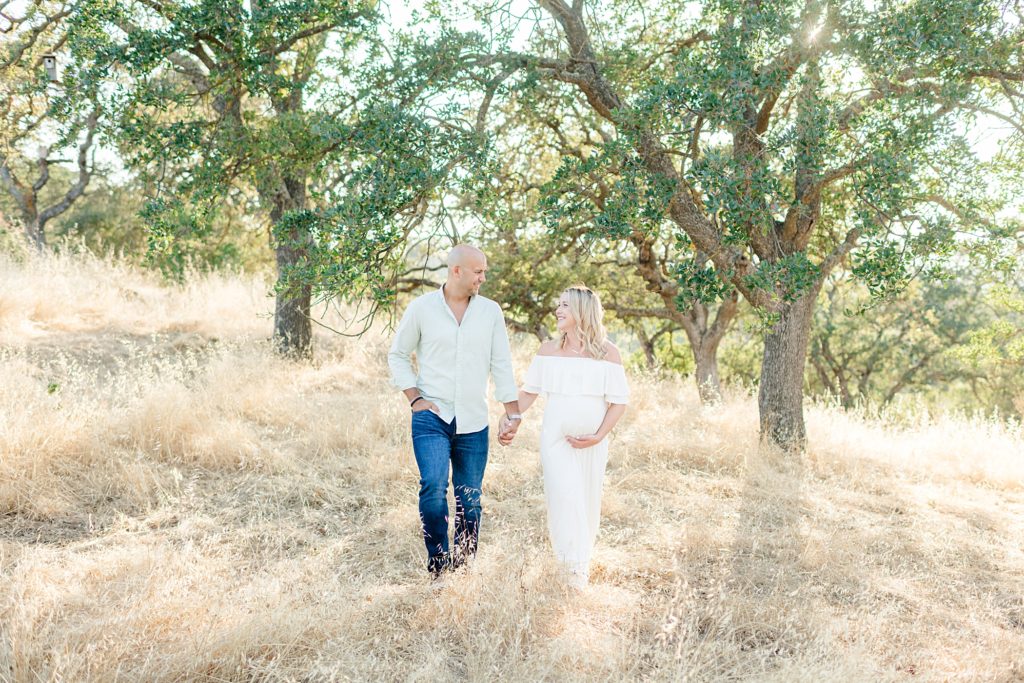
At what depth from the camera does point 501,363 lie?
4.74 metres

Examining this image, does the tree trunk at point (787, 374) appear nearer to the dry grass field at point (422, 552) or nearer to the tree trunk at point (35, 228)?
the dry grass field at point (422, 552)

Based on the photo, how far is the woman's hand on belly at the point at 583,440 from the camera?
4578mm

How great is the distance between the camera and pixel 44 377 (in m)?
8.66

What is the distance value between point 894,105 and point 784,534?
4370 millimetres

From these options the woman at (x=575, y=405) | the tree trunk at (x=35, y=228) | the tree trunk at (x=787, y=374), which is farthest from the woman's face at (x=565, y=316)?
the tree trunk at (x=35, y=228)

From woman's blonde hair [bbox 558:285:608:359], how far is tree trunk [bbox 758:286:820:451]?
4852mm

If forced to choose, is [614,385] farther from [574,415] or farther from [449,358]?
[449,358]

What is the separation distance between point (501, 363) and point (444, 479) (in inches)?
33.0

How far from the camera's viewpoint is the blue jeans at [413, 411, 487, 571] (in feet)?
14.3

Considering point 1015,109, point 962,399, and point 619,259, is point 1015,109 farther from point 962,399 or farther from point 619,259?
point 962,399

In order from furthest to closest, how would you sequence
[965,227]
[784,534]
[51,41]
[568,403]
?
[51,41], [965,227], [784,534], [568,403]

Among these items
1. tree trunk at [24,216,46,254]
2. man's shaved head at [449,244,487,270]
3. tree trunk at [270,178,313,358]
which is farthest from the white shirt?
tree trunk at [24,216,46,254]

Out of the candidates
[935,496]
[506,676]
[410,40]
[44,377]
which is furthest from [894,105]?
[44,377]

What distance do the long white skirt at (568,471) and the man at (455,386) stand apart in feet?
0.88
